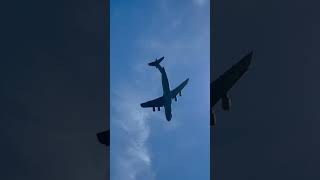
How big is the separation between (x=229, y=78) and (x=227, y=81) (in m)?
0.30

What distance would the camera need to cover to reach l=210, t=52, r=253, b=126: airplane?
3491 cm

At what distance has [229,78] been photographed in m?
36.0

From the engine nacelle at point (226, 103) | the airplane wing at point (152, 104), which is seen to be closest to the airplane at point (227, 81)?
the engine nacelle at point (226, 103)

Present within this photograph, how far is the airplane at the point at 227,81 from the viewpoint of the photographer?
115 feet

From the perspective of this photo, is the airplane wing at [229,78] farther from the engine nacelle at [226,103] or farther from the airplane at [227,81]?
the engine nacelle at [226,103]

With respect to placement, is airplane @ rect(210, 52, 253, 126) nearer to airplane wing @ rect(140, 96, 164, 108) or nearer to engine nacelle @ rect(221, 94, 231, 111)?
engine nacelle @ rect(221, 94, 231, 111)
